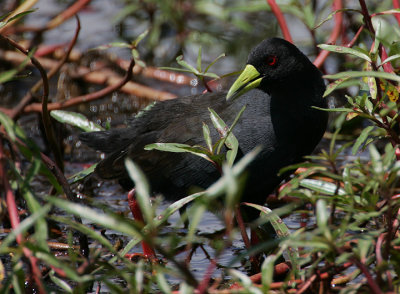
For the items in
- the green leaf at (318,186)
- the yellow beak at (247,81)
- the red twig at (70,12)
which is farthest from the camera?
the red twig at (70,12)

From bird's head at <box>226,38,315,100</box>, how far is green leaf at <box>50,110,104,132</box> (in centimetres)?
93

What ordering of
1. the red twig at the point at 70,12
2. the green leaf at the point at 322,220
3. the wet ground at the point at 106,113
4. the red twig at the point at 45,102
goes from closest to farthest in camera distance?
1. the green leaf at the point at 322,220
2. the red twig at the point at 45,102
3. the wet ground at the point at 106,113
4. the red twig at the point at 70,12

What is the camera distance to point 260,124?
3406 mm

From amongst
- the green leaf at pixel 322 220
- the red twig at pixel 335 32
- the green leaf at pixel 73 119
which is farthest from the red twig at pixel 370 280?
the red twig at pixel 335 32

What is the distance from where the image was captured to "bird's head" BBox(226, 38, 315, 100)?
11.2 feet

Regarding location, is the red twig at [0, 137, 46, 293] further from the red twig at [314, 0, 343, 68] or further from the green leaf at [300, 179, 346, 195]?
the red twig at [314, 0, 343, 68]

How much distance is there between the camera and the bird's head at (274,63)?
342 centimetres

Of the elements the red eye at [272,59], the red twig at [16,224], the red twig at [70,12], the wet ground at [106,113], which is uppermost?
the red twig at [70,12]

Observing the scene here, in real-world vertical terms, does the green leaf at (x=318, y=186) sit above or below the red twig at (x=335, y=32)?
below

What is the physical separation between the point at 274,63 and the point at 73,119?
1187 mm

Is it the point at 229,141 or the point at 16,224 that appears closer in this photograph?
the point at 16,224

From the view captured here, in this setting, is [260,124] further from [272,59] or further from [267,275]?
[267,275]

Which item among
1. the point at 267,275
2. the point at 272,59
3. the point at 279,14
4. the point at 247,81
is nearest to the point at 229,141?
the point at 267,275

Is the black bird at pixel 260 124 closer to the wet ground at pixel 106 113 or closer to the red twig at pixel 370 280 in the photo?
the wet ground at pixel 106 113
